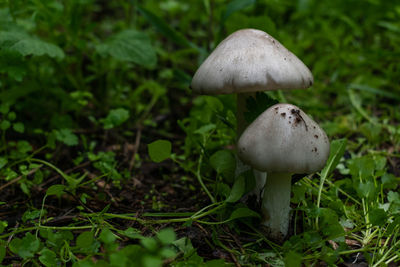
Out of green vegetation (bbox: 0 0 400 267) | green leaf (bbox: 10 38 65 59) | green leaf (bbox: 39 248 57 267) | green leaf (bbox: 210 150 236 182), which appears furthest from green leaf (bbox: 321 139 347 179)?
green leaf (bbox: 10 38 65 59)

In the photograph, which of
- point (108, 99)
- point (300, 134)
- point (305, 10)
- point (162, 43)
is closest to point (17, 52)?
point (108, 99)

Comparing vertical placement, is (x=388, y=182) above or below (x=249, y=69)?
below

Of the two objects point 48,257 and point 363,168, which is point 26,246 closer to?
point 48,257

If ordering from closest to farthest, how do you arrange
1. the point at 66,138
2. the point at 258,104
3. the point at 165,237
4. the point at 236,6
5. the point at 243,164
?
the point at 165,237
the point at 258,104
the point at 243,164
the point at 66,138
the point at 236,6

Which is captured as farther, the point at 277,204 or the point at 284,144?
the point at 277,204

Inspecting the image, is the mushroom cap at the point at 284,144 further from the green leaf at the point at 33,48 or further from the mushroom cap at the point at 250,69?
the green leaf at the point at 33,48

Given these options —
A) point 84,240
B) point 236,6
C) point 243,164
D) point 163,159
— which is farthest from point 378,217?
point 236,6
